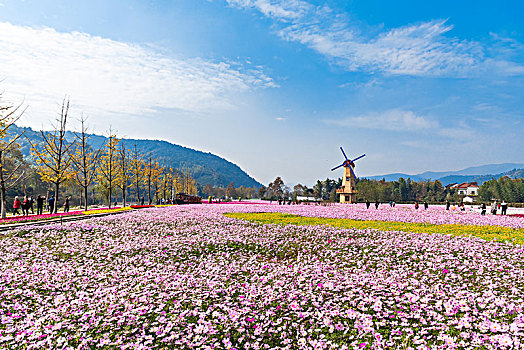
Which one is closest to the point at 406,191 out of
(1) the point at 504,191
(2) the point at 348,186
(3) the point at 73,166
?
(1) the point at 504,191

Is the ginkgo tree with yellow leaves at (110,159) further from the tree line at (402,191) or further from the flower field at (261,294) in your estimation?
the tree line at (402,191)

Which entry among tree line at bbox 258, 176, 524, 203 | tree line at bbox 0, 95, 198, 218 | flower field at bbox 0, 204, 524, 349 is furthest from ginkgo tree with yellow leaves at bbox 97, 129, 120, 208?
tree line at bbox 258, 176, 524, 203

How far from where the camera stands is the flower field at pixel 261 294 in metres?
5.93

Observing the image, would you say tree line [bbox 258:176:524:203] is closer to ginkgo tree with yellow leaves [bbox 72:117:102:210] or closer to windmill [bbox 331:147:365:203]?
windmill [bbox 331:147:365:203]

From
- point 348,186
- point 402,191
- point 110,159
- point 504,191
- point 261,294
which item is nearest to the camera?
point 261,294

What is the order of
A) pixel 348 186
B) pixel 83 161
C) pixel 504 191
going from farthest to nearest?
pixel 504 191, pixel 348 186, pixel 83 161

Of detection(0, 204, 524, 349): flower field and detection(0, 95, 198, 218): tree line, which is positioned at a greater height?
detection(0, 95, 198, 218): tree line

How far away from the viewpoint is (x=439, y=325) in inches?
253

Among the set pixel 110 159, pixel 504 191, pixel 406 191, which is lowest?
pixel 406 191

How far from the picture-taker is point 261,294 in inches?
308

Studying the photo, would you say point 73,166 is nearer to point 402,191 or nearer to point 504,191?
point 402,191

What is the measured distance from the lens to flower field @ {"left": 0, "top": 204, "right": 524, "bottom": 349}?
5.93 m

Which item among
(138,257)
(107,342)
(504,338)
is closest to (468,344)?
(504,338)

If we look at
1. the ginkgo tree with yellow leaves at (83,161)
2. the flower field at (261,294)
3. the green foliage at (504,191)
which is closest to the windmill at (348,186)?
the ginkgo tree with yellow leaves at (83,161)
